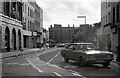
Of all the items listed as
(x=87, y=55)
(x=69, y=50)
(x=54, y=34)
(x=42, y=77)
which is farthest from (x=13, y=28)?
(x=54, y=34)

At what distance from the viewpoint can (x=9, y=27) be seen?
35.8m

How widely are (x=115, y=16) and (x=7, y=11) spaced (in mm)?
18345

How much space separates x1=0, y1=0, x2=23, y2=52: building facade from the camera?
32.4m

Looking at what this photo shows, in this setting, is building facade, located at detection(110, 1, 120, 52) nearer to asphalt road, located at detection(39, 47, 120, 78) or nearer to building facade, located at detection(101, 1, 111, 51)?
building facade, located at detection(101, 1, 111, 51)

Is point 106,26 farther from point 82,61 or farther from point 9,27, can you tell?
point 82,61

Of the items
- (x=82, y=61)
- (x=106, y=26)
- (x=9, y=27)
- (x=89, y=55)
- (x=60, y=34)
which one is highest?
(x=60, y=34)

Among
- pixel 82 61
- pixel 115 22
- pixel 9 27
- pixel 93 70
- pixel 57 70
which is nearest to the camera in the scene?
pixel 57 70

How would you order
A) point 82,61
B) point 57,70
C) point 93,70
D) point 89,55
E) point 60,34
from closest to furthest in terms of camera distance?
point 57,70 → point 93,70 → point 89,55 → point 82,61 → point 60,34

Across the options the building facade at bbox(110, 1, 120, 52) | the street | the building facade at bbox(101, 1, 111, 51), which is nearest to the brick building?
the building facade at bbox(101, 1, 111, 51)

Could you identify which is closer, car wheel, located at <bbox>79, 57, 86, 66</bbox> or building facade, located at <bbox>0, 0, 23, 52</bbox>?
car wheel, located at <bbox>79, 57, 86, 66</bbox>

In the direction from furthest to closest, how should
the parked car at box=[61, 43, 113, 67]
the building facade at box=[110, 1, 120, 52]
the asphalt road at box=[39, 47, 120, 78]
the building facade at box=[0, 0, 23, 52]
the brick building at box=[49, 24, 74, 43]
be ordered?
the brick building at box=[49, 24, 74, 43]
the building facade at box=[0, 0, 23, 52]
the building facade at box=[110, 1, 120, 52]
the parked car at box=[61, 43, 113, 67]
the asphalt road at box=[39, 47, 120, 78]

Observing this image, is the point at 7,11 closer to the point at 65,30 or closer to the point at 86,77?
the point at 86,77

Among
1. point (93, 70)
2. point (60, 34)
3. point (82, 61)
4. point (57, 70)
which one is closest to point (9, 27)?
point (82, 61)

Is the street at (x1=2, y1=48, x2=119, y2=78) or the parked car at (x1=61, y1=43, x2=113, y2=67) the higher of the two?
the parked car at (x1=61, y1=43, x2=113, y2=67)
